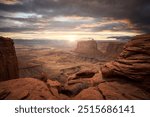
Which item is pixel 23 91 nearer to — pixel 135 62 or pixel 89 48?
pixel 135 62

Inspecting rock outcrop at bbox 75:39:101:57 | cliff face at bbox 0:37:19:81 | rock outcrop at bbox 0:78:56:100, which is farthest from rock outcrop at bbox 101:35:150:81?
rock outcrop at bbox 75:39:101:57

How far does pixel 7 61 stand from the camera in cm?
2342

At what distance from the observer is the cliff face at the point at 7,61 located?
21.9 metres

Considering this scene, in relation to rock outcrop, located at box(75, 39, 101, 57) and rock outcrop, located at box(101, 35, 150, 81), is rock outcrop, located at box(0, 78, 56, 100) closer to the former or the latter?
rock outcrop, located at box(101, 35, 150, 81)

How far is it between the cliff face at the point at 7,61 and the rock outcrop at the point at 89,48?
76269 mm

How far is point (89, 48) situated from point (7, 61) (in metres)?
83.0

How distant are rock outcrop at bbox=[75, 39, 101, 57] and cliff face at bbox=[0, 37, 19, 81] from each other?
250 feet

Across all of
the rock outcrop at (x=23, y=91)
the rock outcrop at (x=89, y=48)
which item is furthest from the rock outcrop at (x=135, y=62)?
the rock outcrop at (x=89, y=48)

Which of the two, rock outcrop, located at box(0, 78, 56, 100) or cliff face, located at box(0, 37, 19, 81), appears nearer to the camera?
rock outcrop, located at box(0, 78, 56, 100)

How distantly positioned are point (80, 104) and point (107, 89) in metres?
3.59

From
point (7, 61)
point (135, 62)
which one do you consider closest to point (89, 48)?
point (7, 61)

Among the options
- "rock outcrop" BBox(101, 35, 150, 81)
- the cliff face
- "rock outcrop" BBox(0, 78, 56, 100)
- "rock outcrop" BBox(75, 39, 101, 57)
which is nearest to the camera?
"rock outcrop" BBox(0, 78, 56, 100)

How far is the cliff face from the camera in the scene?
21938mm

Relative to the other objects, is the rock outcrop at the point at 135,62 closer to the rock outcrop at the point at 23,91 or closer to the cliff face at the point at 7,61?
the rock outcrop at the point at 23,91
